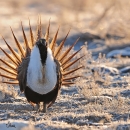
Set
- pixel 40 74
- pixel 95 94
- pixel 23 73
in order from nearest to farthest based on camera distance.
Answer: pixel 40 74 < pixel 23 73 < pixel 95 94

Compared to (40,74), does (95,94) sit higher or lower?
lower

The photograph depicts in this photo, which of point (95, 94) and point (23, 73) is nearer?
point (23, 73)

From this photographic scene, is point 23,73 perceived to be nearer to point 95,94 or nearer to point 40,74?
point 40,74

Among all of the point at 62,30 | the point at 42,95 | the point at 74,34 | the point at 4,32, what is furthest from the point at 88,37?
the point at 42,95

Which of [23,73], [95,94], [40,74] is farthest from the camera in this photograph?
[95,94]

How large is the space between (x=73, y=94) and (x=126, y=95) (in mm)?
771

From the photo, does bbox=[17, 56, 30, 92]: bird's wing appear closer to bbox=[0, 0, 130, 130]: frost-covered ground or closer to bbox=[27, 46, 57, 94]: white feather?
bbox=[27, 46, 57, 94]: white feather

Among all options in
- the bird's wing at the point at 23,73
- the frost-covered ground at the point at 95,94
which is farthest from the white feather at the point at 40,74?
the frost-covered ground at the point at 95,94

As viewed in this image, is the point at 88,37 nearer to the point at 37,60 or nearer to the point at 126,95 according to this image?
the point at 126,95

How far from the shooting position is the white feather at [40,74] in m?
5.75

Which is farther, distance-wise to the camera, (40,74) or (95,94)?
(95,94)

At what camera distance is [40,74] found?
5.77 metres

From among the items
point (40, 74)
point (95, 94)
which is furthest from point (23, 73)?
point (95, 94)

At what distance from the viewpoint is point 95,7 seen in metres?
21.2
